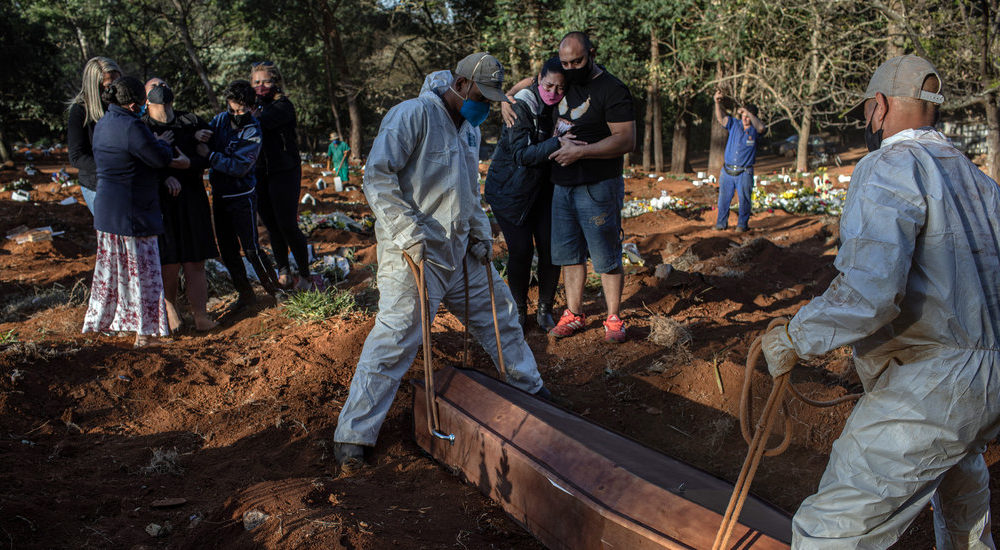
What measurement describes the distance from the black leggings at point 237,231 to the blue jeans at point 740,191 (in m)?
6.50

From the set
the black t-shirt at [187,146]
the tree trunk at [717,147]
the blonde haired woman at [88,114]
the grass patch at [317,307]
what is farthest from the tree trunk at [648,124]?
the blonde haired woman at [88,114]

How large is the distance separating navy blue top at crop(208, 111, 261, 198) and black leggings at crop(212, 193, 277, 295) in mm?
90

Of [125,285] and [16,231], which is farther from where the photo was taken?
[16,231]

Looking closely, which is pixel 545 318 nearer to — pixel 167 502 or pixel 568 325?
pixel 568 325

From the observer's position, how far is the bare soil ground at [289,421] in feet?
9.73

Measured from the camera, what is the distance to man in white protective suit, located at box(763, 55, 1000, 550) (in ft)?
6.84

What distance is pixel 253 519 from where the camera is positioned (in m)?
2.87

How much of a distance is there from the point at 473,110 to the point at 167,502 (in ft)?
7.60

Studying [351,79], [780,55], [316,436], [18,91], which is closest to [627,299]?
[316,436]

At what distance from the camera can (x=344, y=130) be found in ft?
88.5

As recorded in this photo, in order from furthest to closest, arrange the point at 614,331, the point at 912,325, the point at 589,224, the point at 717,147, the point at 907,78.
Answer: the point at 717,147 < the point at 614,331 < the point at 589,224 < the point at 907,78 < the point at 912,325

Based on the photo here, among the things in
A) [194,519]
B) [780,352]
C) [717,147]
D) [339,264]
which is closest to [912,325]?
[780,352]

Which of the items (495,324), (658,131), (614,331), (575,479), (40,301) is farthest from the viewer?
(658,131)

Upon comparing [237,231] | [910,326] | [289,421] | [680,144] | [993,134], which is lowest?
[680,144]
